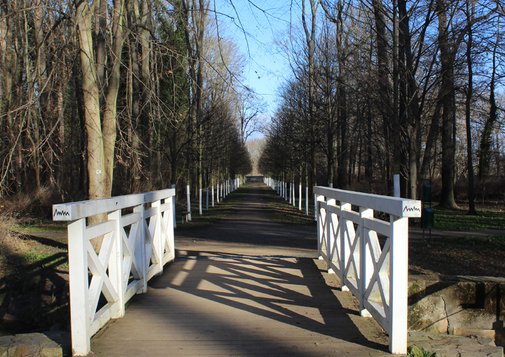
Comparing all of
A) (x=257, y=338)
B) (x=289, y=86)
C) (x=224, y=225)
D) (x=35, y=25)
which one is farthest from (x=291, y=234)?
(x=289, y=86)

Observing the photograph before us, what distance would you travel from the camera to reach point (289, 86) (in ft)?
98.1

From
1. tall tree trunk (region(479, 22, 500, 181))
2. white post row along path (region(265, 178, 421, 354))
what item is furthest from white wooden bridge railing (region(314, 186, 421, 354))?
tall tree trunk (region(479, 22, 500, 181))

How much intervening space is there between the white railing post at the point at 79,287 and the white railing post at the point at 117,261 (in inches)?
41.2

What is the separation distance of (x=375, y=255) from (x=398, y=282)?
0.90 metres

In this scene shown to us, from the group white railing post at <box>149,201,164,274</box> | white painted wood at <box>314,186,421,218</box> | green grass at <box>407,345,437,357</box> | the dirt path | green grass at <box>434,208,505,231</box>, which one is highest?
white painted wood at <box>314,186,421,218</box>

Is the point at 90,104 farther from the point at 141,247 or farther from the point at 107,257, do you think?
the point at 107,257

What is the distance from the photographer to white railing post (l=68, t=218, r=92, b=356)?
4258mm

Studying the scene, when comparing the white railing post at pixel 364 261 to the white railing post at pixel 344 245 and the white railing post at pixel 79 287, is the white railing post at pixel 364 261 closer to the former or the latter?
the white railing post at pixel 344 245

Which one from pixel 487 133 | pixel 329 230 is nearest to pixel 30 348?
pixel 329 230

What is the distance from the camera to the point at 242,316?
225 inches

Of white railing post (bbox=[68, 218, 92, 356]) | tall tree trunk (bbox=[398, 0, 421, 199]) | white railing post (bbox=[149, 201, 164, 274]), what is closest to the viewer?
white railing post (bbox=[68, 218, 92, 356])

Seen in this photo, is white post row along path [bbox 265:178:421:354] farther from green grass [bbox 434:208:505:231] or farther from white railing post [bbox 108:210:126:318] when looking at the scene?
green grass [bbox 434:208:505:231]

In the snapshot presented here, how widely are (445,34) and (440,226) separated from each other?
10.0 metres

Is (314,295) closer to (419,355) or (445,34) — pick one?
(419,355)
